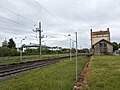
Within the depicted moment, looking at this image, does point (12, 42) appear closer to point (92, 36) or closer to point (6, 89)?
point (92, 36)

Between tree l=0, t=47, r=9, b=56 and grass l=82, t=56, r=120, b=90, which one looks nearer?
grass l=82, t=56, r=120, b=90

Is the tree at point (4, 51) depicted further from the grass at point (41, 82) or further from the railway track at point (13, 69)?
Answer: the grass at point (41, 82)

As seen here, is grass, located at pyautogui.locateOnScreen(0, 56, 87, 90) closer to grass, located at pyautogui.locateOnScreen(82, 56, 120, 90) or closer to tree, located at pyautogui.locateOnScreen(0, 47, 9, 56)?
grass, located at pyautogui.locateOnScreen(82, 56, 120, 90)

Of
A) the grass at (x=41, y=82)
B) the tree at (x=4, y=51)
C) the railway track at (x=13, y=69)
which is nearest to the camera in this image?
the grass at (x=41, y=82)

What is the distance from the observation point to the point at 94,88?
11.2m

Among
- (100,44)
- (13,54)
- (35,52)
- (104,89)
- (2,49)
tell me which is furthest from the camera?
(35,52)

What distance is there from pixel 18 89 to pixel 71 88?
3.01m

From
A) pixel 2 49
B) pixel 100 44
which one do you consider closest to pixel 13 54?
pixel 2 49

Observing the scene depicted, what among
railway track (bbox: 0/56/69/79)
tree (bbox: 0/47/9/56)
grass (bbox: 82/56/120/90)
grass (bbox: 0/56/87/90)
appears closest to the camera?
grass (bbox: 82/56/120/90)

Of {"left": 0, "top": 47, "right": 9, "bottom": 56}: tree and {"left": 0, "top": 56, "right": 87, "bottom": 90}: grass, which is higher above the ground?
{"left": 0, "top": 47, "right": 9, "bottom": 56}: tree

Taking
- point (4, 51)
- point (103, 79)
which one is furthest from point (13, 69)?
point (4, 51)

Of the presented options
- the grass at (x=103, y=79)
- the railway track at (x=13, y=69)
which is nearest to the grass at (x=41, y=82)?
the grass at (x=103, y=79)

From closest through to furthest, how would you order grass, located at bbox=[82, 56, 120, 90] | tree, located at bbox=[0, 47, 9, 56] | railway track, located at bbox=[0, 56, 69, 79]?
grass, located at bbox=[82, 56, 120, 90], railway track, located at bbox=[0, 56, 69, 79], tree, located at bbox=[0, 47, 9, 56]

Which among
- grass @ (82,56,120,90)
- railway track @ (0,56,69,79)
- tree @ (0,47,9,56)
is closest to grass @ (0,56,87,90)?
grass @ (82,56,120,90)
